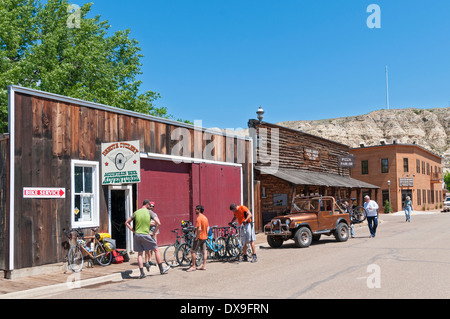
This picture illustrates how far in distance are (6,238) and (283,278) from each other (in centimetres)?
656

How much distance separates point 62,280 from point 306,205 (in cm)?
971

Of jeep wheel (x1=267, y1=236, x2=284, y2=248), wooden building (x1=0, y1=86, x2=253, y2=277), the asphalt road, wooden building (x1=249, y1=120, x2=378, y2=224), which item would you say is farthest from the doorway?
wooden building (x1=249, y1=120, x2=378, y2=224)

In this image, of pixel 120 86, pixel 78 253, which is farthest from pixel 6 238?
pixel 120 86

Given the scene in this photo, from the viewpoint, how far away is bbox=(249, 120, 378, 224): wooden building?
23.6 meters

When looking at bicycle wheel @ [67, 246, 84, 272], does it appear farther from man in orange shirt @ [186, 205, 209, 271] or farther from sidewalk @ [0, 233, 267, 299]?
man in orange shirt @ [186, 205, 209, 271]

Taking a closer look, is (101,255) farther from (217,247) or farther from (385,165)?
(385,165)

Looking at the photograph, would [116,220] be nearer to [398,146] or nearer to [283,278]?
[283,278]

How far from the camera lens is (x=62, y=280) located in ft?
33.7

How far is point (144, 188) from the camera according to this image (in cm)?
1482

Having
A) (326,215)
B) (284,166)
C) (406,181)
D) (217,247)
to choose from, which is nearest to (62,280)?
(217,247)

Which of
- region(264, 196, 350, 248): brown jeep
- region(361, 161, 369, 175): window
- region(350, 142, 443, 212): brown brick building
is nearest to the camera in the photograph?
region(264, 196, 350, 248): brown jeep

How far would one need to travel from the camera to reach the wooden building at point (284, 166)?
77.6 ft

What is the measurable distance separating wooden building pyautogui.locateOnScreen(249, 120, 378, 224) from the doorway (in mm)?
9049

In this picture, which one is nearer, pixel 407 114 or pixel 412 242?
pixel 412 242
